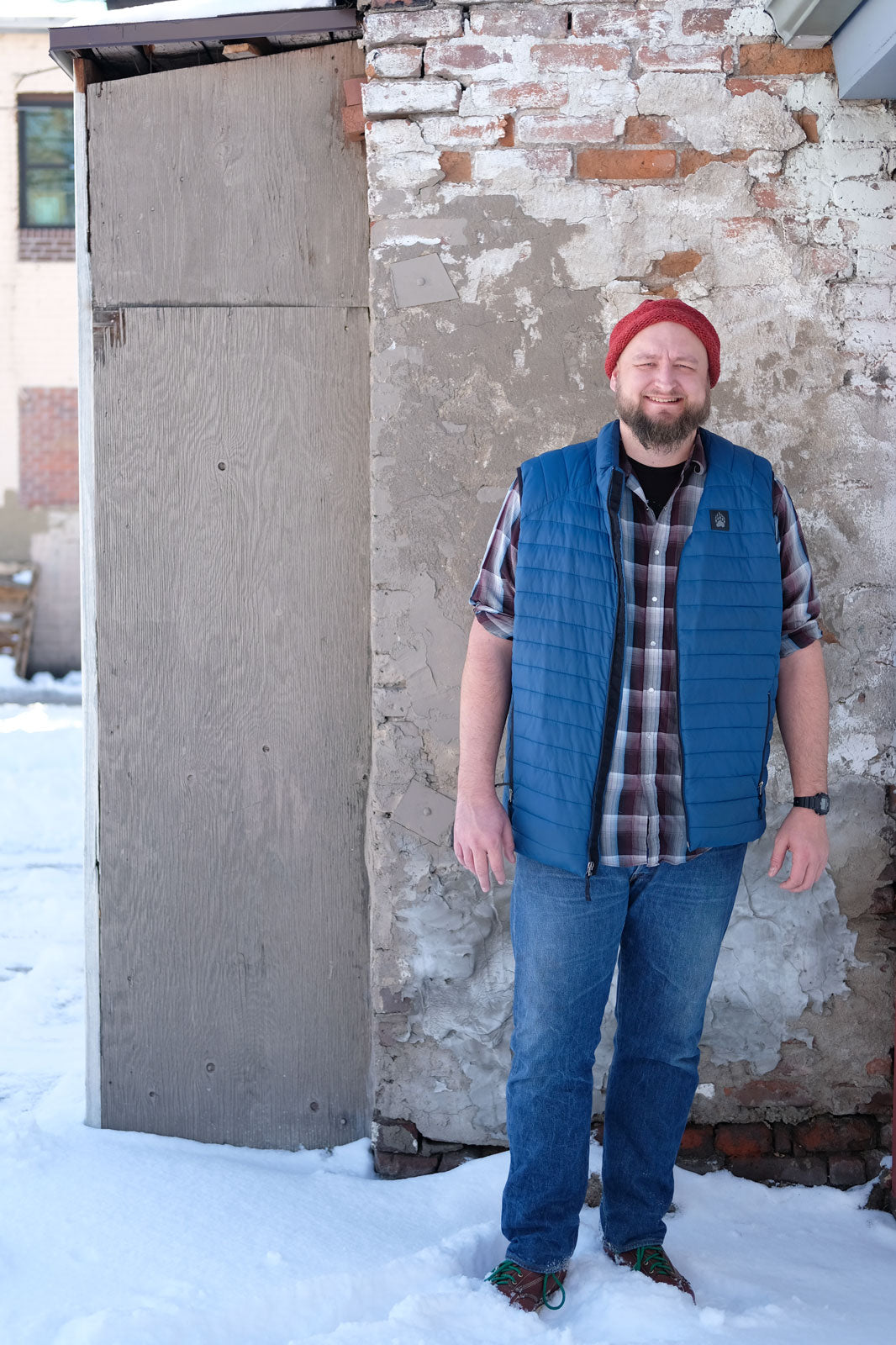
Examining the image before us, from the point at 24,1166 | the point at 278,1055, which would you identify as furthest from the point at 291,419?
the point at 24,1166

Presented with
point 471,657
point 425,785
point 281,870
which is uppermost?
point 471,657

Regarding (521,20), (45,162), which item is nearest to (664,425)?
(521,20)

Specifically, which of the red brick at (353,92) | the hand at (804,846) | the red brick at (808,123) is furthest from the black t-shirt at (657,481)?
the red brick at (353,92)

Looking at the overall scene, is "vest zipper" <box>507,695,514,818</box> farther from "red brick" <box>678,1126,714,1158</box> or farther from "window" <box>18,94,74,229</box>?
"window" <box>18,94,74,229</box>

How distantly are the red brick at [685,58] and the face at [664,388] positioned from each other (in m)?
0.83

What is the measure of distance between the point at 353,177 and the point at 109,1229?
2.38 metres

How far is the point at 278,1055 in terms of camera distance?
2701 millimetres

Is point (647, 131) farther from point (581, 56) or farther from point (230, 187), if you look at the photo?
point (230, 187)

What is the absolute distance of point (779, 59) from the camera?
7.81ft

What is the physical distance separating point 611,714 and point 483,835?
32cm

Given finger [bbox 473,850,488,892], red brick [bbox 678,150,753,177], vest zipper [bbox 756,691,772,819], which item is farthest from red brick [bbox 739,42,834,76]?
finger [bbox 473,850,488,892]

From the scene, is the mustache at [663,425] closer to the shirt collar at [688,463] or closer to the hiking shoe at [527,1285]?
the shirt collar at [688,463]

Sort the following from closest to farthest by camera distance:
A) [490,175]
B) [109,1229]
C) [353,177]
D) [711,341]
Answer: [711,341]
[109,1229]
[490,175]
[353,177]

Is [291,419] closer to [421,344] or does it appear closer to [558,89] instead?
[421,344]
